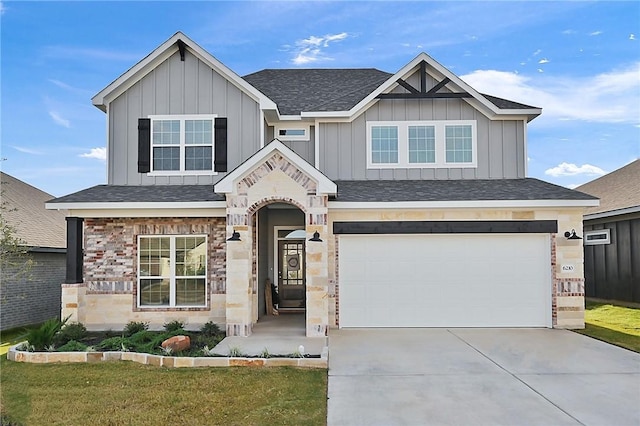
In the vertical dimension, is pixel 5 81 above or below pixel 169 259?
above

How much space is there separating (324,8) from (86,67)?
770 centimetres

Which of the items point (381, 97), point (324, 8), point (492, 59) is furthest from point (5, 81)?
point (492, 59)

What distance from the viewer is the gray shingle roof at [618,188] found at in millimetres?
17875

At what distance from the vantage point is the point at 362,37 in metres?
15.7

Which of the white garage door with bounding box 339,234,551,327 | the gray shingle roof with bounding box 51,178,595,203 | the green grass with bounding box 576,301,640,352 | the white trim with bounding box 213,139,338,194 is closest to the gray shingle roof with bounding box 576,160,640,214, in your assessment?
the green grass with bounding box 576,301,640,352

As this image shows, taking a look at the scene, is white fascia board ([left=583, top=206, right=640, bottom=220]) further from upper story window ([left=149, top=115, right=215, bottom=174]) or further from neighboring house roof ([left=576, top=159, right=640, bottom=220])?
upper story window ([left=149, top=115, right=215, bottom=174])

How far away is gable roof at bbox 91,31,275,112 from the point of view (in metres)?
14.0

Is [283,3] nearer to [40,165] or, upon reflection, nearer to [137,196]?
[137,196]

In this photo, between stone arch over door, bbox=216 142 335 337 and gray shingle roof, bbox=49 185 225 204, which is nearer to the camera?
stone arch over door, bbox=216 142 335 337

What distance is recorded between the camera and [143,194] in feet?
43.2

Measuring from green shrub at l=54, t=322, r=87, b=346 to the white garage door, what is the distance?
19.6 ft

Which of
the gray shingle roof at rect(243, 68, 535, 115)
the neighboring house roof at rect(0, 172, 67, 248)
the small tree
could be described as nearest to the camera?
the small tree

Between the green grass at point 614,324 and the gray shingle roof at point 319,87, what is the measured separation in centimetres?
605

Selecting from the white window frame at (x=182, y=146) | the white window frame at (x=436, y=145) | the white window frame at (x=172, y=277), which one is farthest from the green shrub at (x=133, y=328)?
the white window frame at (x=436, y=145)
